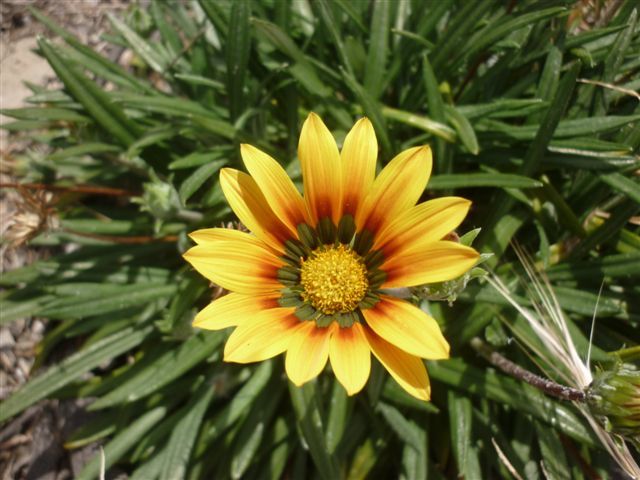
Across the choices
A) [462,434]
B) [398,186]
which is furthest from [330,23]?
[462,434]

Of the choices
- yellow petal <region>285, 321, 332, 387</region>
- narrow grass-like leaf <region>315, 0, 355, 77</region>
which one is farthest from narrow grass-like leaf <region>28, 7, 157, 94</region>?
yellow petal <region>285, 321, 332, 387</region>

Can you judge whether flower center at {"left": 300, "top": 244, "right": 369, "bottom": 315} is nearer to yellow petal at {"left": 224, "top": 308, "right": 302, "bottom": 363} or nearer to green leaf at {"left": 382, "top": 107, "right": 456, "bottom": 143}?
yellow petal at {"left": 224, "top": 308, "right": 302, "bottom": 363}

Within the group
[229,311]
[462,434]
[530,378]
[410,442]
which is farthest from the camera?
[410,442]

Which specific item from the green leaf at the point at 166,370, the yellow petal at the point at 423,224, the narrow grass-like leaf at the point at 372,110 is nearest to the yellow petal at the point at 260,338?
the yellow petal at the point at 423,224

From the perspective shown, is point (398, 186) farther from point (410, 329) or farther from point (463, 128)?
point (463, 128)

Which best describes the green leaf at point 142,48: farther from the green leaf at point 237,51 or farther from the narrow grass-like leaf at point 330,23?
the narrow grass-like leaf at point 330,23

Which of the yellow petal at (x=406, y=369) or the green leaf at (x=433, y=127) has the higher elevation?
the green leaf at (x=433, y=127)

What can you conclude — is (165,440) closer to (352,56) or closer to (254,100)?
(254,100)
